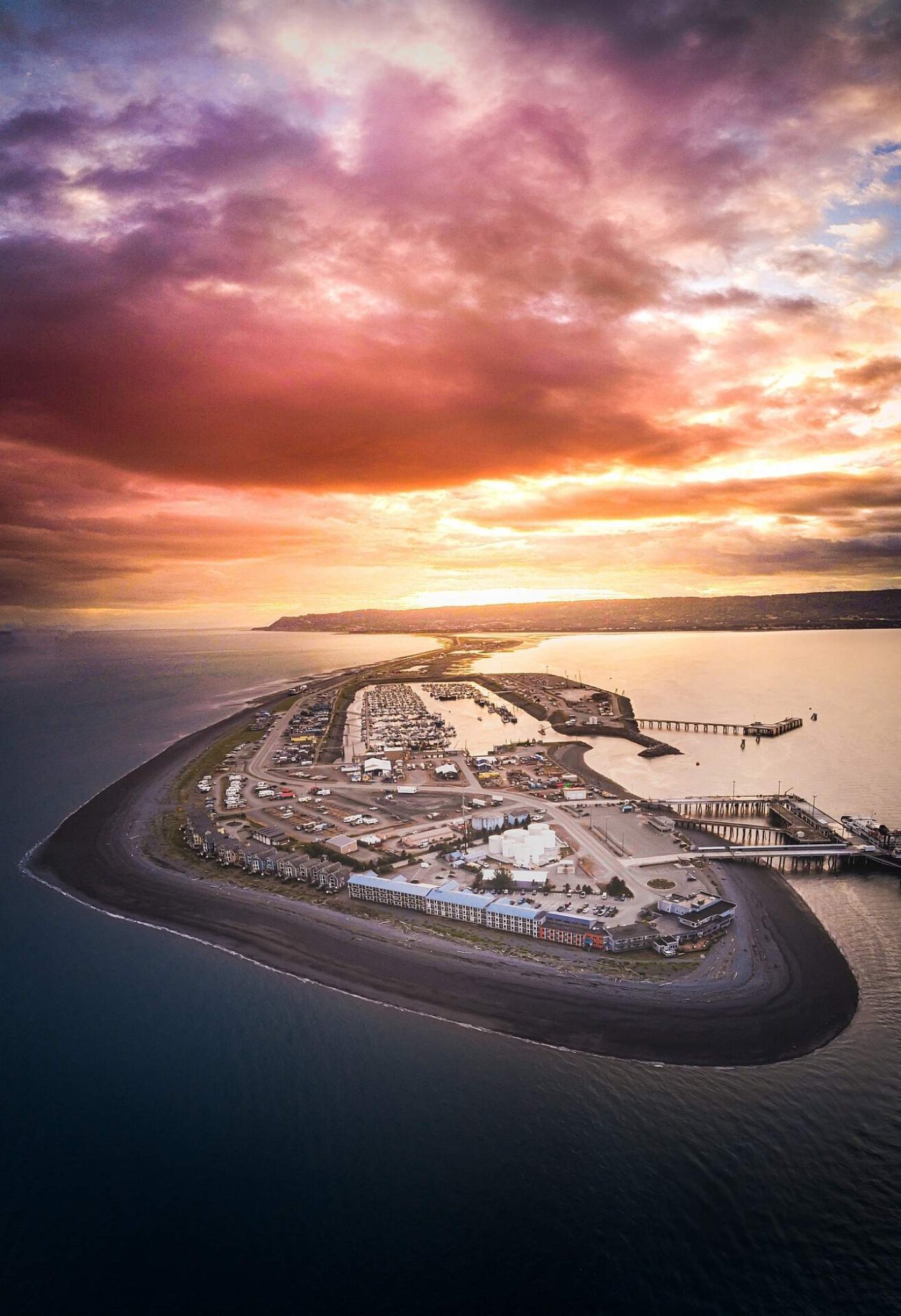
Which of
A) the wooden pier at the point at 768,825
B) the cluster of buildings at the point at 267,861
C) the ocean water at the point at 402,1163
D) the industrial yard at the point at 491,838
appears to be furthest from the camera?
the wooden pier at the point at 768,825

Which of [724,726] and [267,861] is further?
[724,726]

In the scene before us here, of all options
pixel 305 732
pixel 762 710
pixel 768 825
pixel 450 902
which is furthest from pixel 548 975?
pixel 762 710

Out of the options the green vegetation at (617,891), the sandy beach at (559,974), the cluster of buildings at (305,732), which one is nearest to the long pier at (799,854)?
the sandy beach at (559,974)

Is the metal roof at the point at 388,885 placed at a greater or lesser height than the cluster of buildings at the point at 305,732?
lesser

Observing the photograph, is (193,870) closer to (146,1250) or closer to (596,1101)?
(146,1250)

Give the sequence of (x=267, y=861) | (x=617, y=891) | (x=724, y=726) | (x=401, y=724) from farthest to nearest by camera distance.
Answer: (x=401, y=724) < (x=724, y=726) < (x=267, y=861) < (x=617, y=891)

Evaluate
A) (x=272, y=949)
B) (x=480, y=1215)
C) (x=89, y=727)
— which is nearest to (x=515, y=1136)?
(x=480, y=1215)

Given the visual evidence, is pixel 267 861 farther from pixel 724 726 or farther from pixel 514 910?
pixel 724 726

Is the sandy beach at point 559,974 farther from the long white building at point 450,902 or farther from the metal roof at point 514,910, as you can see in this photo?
the metal roof at point 514,910
